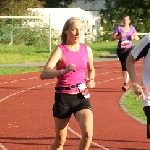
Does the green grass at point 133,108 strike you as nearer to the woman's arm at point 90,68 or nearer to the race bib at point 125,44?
the race bib at point 125,44

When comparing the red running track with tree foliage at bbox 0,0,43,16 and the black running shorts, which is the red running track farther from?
tree foliage at bbox 0,0,43,16

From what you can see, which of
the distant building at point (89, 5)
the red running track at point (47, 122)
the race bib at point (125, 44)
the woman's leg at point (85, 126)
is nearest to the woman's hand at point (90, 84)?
the woman's leg at point (85, 126)

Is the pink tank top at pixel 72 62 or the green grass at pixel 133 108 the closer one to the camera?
the pink tank top at pixel 72 62

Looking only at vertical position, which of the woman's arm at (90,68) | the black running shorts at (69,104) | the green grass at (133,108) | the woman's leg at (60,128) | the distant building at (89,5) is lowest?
the distant building at (89,5)

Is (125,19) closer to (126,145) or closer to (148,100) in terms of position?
(126,145)

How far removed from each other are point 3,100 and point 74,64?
9.17 m

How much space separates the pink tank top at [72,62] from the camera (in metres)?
7.21

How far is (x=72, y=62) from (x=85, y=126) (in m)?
0.74

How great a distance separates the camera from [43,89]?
1888 cm

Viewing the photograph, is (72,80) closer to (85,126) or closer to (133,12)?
(85,126)

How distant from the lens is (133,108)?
14180 mm

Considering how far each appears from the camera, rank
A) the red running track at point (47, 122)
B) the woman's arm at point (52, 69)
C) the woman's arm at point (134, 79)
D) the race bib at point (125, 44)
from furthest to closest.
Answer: the race bib at point (125, 44), the red running track at point (47, 122), the woman's arm at point (52, 69), the woman's arm at point (134, 79)

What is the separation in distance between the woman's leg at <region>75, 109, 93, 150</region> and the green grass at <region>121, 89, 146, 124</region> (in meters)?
4.92

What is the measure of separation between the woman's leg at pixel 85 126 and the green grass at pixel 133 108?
4.92 m
